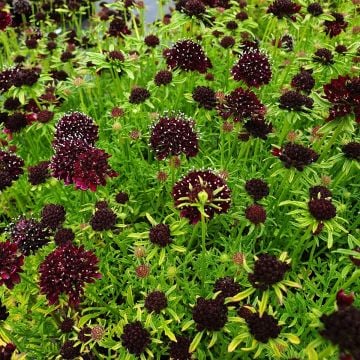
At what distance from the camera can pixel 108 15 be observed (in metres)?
4.37

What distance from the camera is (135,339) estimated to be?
178 centimetres

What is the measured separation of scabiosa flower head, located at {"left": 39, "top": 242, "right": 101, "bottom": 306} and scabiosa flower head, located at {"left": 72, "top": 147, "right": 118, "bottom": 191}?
318 mm

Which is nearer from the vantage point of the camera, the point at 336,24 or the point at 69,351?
the point at 69,351

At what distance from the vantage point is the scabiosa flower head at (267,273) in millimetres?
1572

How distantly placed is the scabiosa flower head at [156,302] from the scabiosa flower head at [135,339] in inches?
4.2

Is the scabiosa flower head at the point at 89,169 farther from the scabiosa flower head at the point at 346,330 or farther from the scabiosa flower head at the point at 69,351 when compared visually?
the scabiosa flower head at the point at 346,330

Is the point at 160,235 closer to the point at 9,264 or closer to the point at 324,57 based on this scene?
the point at 9,264

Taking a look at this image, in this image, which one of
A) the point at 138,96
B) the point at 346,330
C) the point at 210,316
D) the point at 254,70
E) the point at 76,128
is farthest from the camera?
the point at 138,96

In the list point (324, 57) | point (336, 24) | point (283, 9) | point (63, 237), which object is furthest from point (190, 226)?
point (336, 24)

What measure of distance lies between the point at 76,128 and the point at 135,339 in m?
1.19

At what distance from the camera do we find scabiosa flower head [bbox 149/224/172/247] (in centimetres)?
193

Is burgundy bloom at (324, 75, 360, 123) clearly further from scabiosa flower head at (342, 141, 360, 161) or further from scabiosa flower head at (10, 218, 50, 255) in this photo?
scabiosa flower head at (10, 218, 50, 255)

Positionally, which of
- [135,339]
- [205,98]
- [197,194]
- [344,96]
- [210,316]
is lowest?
[135,339]

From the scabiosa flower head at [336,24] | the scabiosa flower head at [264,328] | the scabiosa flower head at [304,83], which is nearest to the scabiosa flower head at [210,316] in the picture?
the scabiosa flower head at [264,328]
